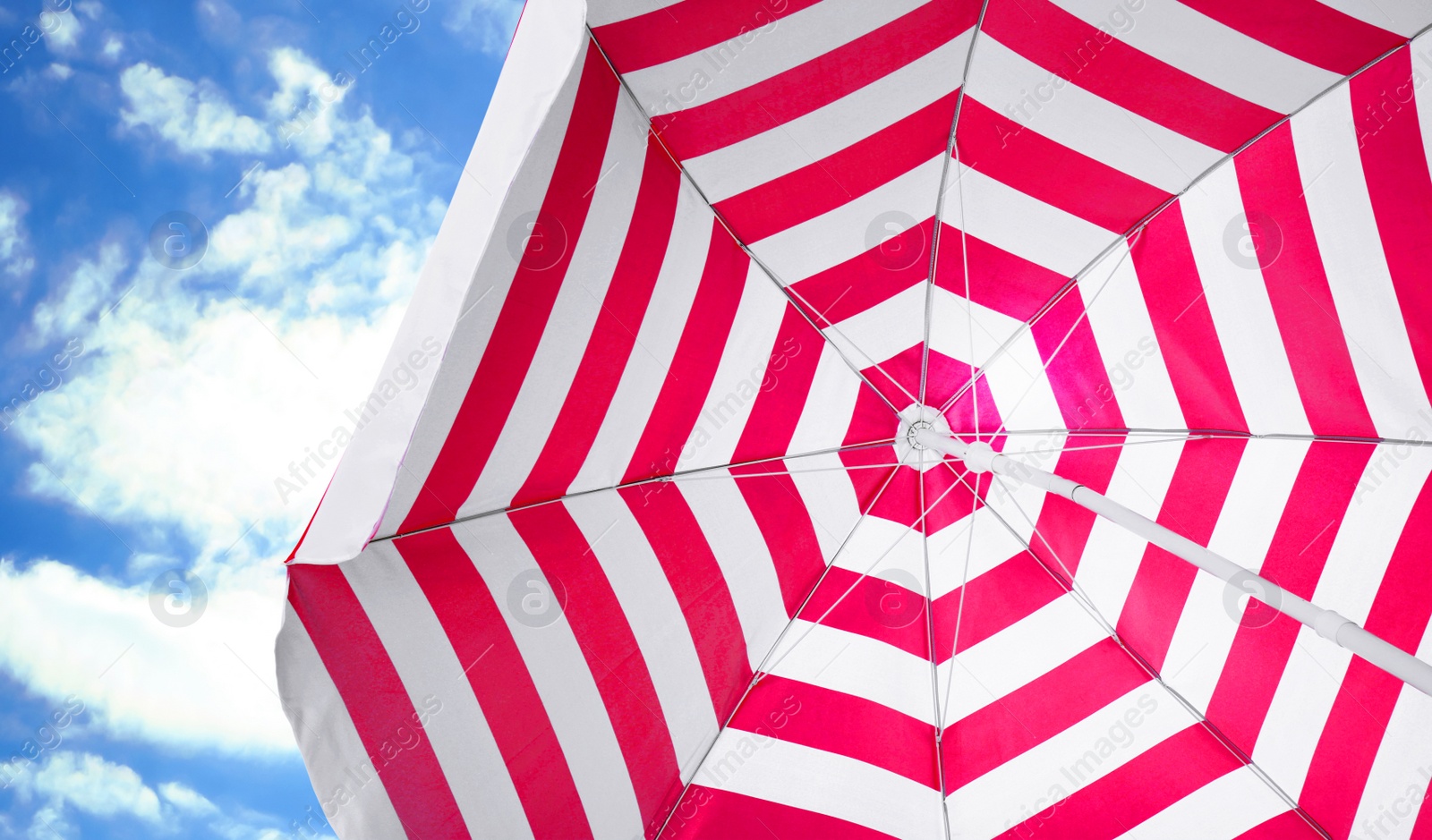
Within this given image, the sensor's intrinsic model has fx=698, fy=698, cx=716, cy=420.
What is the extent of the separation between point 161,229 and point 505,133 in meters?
2.05

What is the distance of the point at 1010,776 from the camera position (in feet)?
7.63

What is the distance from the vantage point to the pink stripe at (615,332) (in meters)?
1.98

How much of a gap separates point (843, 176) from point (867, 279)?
392mm

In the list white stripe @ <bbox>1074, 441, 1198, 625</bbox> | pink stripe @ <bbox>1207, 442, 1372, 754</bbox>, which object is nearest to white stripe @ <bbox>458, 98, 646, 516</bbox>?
white stripe @ <bbox>1074, 441, 1198, 625</bbox>

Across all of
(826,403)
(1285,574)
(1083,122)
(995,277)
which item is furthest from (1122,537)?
(1083,122)

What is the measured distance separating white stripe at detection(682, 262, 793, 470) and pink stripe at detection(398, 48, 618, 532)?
698 millimetres

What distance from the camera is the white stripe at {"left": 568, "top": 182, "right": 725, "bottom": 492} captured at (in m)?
2.11

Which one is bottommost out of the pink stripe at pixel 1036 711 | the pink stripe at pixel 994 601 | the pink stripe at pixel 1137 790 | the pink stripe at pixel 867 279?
the pink stripe at pixel 1137 790

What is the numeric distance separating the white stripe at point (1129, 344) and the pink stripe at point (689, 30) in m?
1.29

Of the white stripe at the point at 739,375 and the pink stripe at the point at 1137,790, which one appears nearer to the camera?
the pink stripe at the point at 1137,790

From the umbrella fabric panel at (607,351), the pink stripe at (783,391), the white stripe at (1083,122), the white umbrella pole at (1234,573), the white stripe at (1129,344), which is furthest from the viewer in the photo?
the pink stripe at (783,391)

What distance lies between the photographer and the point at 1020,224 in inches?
91.0

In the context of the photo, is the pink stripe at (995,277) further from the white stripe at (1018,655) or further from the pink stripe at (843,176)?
the white stripe at (1018,655)

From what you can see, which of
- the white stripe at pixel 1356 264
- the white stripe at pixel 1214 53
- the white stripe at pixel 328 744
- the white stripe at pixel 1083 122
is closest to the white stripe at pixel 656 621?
the white stripe at pixel 328 744
